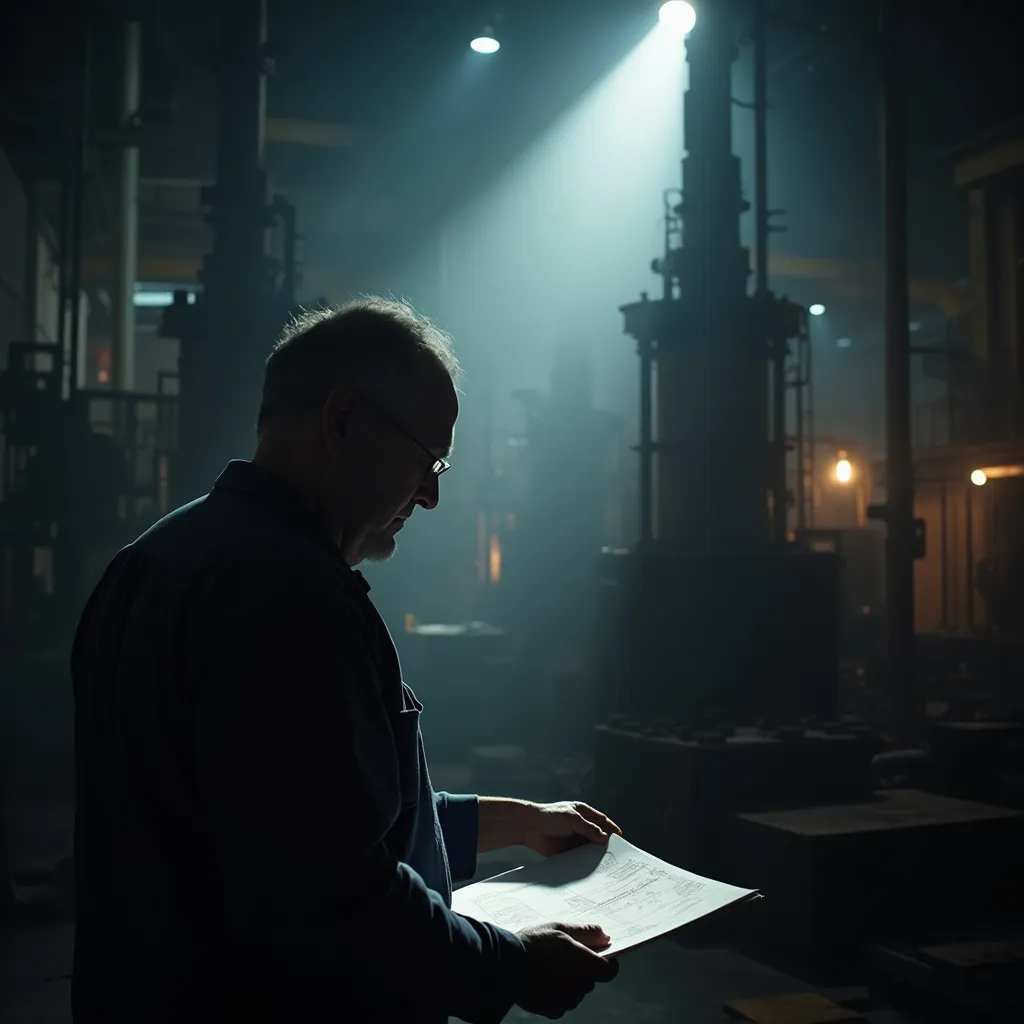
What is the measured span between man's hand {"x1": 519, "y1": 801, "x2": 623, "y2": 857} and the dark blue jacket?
62 cm

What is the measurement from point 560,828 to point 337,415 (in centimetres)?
96

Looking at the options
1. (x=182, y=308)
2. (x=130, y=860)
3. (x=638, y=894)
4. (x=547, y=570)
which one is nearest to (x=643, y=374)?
(x=182, y=308)

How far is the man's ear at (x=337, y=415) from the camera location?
5.02ft

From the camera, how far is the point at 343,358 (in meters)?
1.56

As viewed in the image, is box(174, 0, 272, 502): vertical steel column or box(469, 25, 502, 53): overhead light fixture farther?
box(469, 25, 502, 53): overhead light fixture

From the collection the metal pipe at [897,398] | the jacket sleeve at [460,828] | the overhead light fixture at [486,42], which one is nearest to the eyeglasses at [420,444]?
the jacket sleeve at [460,828]

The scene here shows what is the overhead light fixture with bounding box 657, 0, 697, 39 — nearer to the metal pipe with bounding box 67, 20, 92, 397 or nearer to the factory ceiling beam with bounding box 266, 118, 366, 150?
the metal pipe with bounding box 67, 20, 92, 397

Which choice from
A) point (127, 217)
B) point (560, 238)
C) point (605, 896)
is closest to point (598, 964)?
point (605, 896)

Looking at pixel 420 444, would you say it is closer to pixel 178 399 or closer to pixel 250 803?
pixel 250 803

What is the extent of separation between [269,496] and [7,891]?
4.93 meters

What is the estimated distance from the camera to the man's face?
1.56m

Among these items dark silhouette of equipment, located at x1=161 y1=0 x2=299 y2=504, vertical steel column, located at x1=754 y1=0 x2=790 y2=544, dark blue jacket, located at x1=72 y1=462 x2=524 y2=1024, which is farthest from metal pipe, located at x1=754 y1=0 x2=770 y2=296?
dark blue jacket, located at x1=72 y1=462 x2=524 y2=1024

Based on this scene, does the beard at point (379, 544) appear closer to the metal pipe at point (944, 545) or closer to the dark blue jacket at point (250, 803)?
the dark blue jacket at point (250, 803)

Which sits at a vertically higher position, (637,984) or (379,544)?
(379,544)
